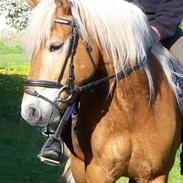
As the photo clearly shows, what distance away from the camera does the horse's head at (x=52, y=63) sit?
3.90m

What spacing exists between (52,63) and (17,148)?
5.16 m

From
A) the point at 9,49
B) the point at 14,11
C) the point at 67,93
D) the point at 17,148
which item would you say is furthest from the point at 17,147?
the point at 14,11

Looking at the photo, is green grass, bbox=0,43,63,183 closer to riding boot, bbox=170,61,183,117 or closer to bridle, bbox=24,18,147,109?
riding boot, bbox=170,61,183,117

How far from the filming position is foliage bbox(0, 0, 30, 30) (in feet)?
85.4

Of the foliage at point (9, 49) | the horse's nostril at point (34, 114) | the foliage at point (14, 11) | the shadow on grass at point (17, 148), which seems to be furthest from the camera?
the foliage at point (14, 11)

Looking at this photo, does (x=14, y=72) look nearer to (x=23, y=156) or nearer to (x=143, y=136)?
(x=23, y=156)

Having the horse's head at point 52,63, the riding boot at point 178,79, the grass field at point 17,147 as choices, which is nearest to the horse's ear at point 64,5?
the horse's head at point 52,63

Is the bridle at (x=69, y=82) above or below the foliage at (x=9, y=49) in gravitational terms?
above

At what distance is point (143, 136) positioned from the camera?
14.6 ft

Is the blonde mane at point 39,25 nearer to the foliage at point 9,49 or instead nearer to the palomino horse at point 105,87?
the palomino horse at point 105,87

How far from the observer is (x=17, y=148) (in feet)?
29.2

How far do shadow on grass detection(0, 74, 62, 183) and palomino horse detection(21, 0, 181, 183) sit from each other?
2.77 metres

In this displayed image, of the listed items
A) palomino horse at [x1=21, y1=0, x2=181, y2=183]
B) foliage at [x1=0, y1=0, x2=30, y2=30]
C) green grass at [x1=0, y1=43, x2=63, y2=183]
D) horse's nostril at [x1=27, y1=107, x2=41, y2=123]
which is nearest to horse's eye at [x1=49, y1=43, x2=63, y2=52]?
palomino horse at [x1=21, y1=0, x2=181, y2=183]

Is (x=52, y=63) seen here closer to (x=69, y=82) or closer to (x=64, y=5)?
(x=69, y=82)
